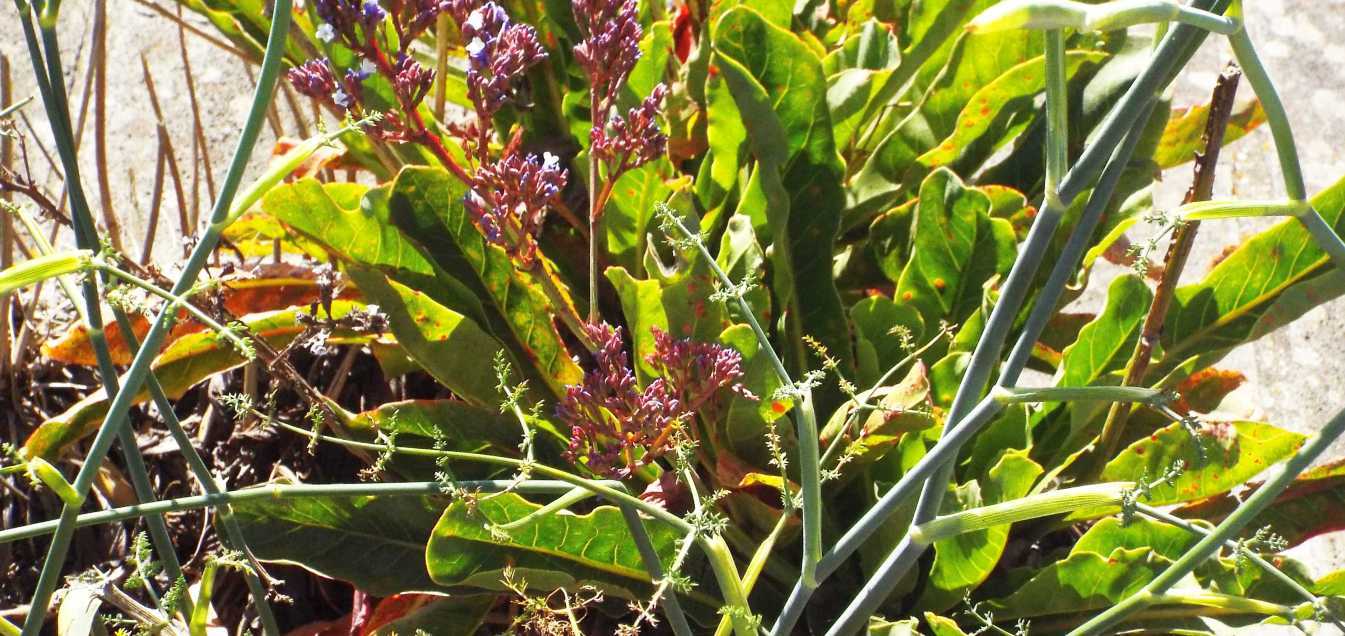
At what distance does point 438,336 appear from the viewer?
1.03m

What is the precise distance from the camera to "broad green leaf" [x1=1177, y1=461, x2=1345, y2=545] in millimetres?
1120

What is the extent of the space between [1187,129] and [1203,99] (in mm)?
944

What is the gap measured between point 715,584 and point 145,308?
23.0 inches

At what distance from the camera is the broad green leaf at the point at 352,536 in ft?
3.16

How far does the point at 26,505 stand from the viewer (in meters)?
1.24

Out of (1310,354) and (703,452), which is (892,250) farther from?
(1310,354)

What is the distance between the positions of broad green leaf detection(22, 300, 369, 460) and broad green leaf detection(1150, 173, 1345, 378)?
0.76m

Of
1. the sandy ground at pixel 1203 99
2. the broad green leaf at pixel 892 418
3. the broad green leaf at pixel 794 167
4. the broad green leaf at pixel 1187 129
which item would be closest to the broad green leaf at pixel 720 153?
the broad green leaf at pixel 794 167

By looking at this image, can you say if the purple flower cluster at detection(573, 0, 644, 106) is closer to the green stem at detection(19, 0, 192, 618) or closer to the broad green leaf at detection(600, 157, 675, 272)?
the broad green leaf at detection(600, 157, 675, 272)

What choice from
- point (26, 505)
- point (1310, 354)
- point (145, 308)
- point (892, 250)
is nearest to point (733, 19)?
point (892, 250)

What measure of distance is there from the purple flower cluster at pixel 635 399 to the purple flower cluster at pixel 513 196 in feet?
0.29

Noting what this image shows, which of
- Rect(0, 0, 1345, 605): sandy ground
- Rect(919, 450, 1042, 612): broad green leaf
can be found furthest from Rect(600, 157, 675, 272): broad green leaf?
Rect(0, 0, 1345, 605): sandy ground

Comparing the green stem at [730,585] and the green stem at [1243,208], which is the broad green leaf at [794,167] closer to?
the green stem at [730,585]

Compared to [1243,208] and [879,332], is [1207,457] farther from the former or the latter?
[1243,208]
